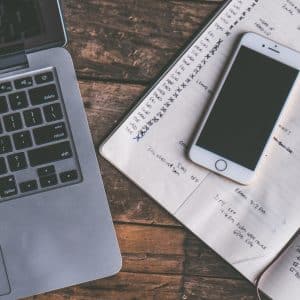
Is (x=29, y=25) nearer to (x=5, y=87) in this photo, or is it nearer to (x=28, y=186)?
(x=5, y=87)

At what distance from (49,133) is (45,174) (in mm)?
52

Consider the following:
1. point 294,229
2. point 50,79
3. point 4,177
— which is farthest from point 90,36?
point 294,229

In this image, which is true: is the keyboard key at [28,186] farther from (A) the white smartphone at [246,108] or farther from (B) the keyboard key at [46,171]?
(A) the white smartphone at [246,108]

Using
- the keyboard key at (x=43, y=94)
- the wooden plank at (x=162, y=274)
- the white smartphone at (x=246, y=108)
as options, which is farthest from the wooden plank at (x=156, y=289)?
the keyboard key at (x=43, y=94)

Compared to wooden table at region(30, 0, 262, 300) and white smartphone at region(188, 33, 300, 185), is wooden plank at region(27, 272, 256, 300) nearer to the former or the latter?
wooden table at region(30, 0, 262, 300)

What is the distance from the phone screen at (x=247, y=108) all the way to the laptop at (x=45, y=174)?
0.17 metres

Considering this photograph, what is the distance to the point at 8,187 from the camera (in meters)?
0.72

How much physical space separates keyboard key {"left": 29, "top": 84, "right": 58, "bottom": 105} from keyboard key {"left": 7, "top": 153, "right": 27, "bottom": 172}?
70mm

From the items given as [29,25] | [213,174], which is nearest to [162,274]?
[213,174]

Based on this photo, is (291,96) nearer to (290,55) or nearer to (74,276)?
(290,55)

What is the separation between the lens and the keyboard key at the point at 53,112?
2.37 ft

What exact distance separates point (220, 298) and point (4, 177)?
0.33 meters

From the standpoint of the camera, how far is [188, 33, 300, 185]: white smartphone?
2.47 ft

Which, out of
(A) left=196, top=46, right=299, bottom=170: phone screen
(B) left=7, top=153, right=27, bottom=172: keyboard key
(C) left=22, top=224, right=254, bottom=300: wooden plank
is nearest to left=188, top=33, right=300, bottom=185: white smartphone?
(A) left=196, top=46, right=299, bottom=170: phone screen
